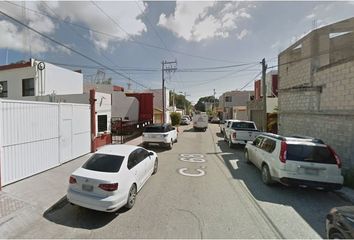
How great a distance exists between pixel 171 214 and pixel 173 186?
2012 mm

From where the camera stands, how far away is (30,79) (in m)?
15.8

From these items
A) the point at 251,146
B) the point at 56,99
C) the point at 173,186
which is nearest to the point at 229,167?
the point at 251,146

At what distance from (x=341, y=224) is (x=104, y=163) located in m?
5.01

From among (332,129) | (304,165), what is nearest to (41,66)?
(304,165)

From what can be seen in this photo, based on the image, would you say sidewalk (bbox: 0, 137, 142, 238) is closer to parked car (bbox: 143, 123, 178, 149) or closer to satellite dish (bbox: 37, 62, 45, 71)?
parked car (bbox: 143, 123, 178, 149)

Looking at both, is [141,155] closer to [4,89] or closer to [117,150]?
[117,150]

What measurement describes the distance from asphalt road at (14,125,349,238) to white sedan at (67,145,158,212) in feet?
1.17

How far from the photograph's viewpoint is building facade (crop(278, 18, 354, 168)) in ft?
28.2

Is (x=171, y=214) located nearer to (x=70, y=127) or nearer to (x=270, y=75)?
(x=70, y=127)

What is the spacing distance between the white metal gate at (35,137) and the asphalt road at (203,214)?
2.66 meters

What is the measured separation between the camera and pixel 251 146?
9.73 metres

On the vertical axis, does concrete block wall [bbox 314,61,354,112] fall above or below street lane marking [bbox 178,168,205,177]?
above

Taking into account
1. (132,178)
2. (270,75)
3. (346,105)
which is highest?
(270,75)

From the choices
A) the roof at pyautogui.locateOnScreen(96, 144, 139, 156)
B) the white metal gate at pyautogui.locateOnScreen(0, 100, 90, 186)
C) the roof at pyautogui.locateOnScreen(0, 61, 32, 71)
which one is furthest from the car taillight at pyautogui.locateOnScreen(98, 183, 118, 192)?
the roof at pyautogui.locateOnScreen(0, 61, 32, 71)
